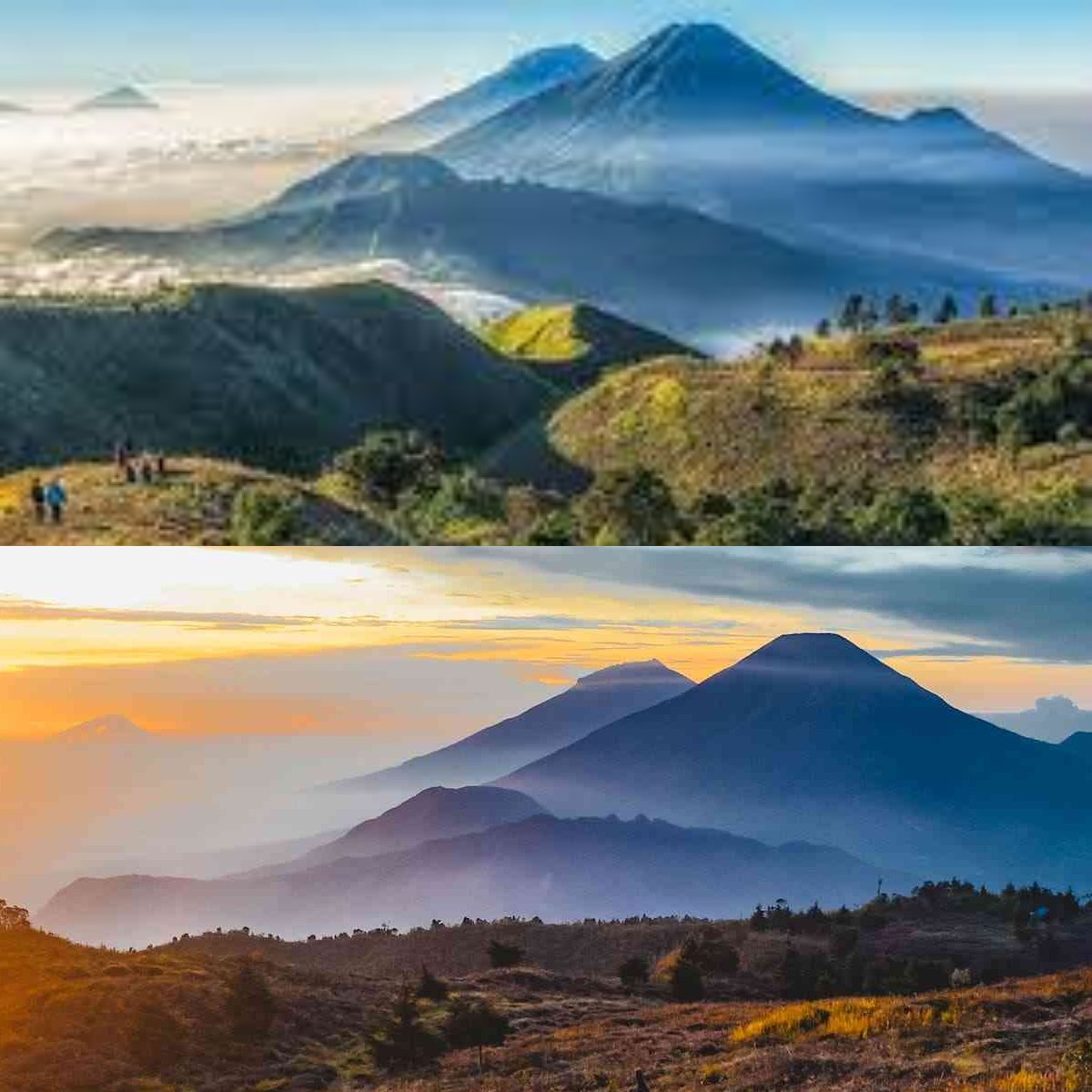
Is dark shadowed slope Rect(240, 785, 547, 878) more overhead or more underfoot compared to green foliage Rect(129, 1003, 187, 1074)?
more overhead

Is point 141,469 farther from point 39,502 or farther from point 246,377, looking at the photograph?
point 246,377

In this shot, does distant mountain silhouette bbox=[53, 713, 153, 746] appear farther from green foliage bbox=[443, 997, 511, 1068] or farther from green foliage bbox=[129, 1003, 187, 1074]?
green foliage bbox=[443, 997, 511, 1068]

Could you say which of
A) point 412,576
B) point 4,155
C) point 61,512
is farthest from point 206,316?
point 4,155

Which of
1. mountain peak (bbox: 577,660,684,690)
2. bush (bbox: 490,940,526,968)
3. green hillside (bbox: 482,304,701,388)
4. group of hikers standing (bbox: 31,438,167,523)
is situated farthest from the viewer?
green hillside (bbox: 482,304,701,388)

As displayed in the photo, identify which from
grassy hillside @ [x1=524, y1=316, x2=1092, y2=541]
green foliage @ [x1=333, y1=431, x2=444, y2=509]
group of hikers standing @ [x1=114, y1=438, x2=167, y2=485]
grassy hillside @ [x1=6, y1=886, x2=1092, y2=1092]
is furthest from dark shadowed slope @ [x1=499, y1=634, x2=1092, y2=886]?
grassy hillside @ [x1=524, y1=316, x2=1092, y2=541]

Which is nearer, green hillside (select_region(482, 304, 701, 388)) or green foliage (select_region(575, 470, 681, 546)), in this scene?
green foliage (select_region(575, 470, 681, 546))
